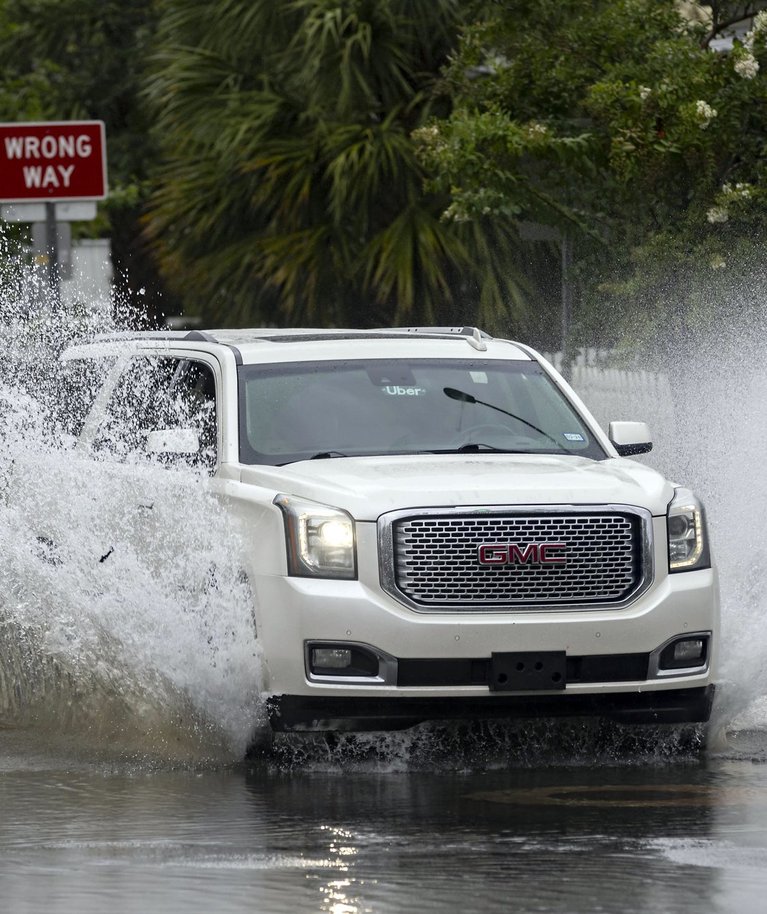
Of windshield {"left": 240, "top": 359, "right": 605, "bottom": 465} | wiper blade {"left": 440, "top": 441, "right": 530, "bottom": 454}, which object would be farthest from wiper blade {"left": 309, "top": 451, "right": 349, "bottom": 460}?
wiper blade {"left": 440, "top": 441, "right": 530, "bottom": 454}

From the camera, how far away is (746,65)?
46.6ft

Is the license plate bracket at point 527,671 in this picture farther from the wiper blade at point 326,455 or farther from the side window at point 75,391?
the side window at point 75,391

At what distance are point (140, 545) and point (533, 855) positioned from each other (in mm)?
2632

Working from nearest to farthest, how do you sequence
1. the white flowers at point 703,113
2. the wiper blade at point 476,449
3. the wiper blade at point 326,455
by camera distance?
the wiper blade at point 326,455 < the wiper blade at point 476,449 < the white flowers at point 703,113

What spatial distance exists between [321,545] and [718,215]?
23.5 ft

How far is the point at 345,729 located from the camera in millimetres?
7656

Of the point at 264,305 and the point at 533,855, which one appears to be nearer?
the point at 533,855

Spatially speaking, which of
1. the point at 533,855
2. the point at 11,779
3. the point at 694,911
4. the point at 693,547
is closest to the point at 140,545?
the point at 11,779

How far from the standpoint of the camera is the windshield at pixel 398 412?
870 centimetres

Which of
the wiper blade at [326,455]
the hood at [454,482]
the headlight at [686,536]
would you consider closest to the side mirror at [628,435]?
the hood at [454,482]

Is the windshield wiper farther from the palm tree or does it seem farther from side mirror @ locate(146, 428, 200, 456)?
the palm tree

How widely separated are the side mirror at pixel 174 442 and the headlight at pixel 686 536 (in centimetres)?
182

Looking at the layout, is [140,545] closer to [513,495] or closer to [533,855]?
[513,495]

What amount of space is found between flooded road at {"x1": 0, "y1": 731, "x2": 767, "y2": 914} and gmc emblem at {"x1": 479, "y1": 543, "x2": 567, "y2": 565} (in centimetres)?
74
